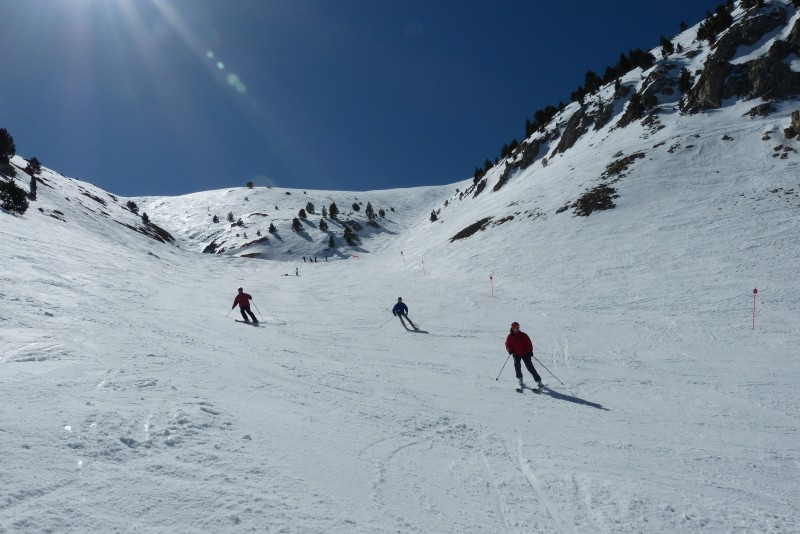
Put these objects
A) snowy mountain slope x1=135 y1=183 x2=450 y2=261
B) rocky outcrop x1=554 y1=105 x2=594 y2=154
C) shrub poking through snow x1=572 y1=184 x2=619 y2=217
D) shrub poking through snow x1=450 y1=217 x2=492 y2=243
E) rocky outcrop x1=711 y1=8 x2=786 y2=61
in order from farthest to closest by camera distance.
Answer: snowy mountain slope x1=135 y1=183 x2=450 y2=261 → rocky outcrop x1=554 y1=105 x2=594 y2=154 → rocky outcrop x1=711 y1=8 x2=786 y2=61 → shrub poking through snow x1=450 y1=217 x2=492 y2=243 → shrub poking through snow x1=572 y1=184 x2=619 y2=217

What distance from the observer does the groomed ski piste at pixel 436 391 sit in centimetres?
514

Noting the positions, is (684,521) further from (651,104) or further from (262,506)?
(651,104)

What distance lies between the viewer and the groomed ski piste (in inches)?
202

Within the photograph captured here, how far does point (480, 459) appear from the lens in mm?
6844

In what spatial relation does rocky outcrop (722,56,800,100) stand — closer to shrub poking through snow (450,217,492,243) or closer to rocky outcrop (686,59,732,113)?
rocky outcrop (686,59,732,113)

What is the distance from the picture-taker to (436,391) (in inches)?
412

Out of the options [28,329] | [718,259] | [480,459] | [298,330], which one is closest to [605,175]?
[718,259]

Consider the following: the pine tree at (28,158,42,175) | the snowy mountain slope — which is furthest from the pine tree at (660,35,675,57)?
the pine tree at (28,158,42,175)

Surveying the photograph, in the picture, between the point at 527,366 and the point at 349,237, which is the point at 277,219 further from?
the point at 527,366

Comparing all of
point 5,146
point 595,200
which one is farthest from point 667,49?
point 5,146

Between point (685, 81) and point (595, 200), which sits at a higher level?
point (685, 81)

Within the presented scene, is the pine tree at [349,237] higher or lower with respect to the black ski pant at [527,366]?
higher

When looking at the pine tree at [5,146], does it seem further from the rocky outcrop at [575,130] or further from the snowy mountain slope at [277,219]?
the rocky outcrop at [575,130]

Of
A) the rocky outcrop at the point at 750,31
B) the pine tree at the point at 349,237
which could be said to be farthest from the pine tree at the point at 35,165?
the rocky outcrop at the point at 750,31
